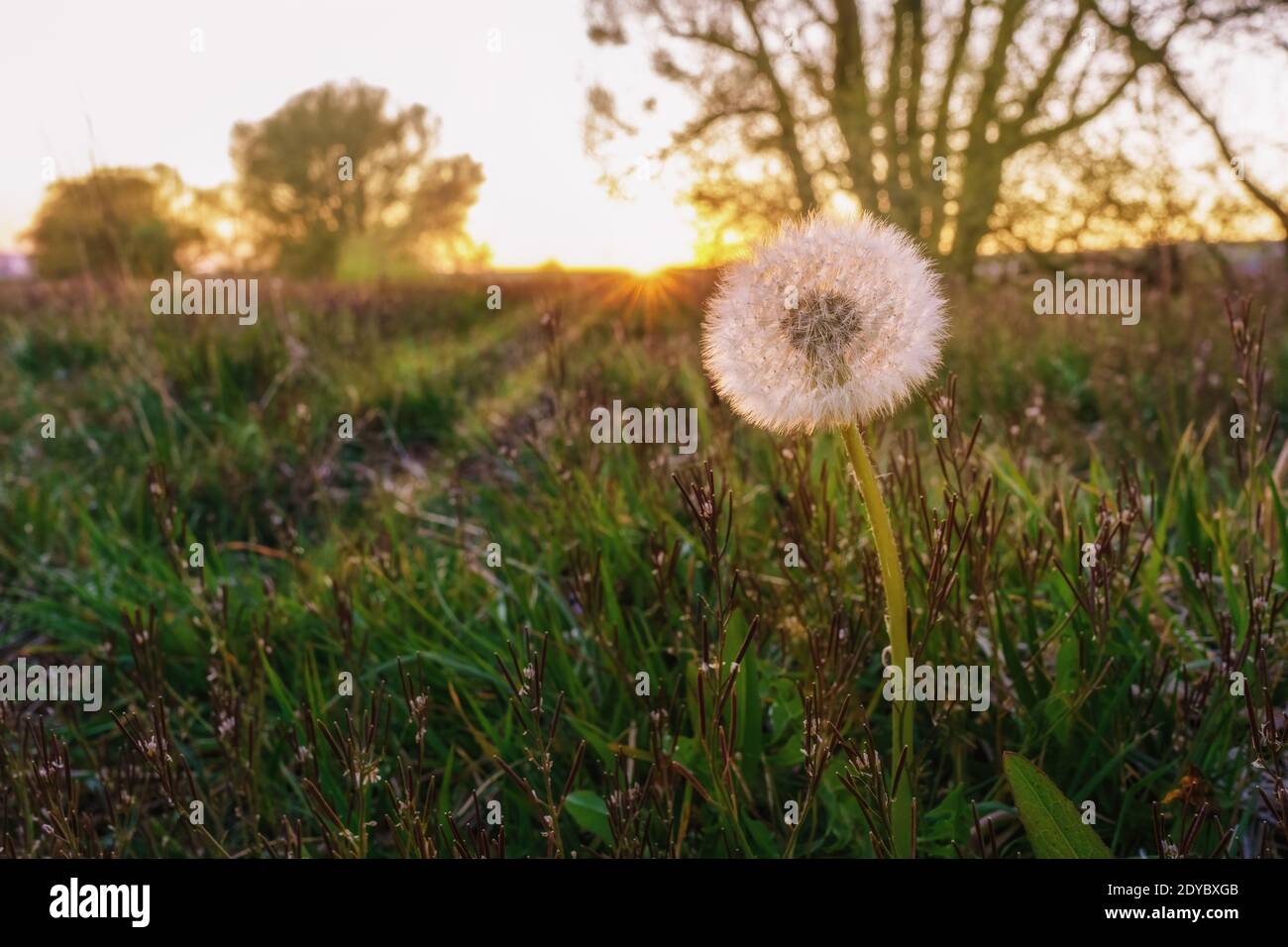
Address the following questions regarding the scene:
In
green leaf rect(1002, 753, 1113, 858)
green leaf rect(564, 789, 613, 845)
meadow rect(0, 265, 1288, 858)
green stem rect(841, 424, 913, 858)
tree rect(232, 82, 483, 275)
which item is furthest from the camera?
tree rect(232, 82, 483, 275)

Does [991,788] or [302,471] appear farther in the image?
[302,471]

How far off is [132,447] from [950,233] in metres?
9.87

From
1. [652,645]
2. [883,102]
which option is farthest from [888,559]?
[883,102]

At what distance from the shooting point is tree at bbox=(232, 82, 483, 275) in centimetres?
3450

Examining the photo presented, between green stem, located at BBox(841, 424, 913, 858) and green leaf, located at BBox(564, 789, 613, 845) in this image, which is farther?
green leaf, located at BBox(564, 789, 613, 845)

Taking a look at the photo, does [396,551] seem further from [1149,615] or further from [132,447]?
[132,447]

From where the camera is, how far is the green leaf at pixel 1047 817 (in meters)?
1.37

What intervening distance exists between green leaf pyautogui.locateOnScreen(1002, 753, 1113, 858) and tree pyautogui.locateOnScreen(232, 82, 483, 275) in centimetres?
3398

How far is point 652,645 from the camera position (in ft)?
6.80

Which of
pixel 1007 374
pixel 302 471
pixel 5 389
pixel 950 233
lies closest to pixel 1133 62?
pixel 950 233

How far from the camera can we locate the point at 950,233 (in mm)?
11469

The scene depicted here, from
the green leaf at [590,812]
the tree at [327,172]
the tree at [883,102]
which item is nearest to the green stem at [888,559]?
the green leaf at [590,812]

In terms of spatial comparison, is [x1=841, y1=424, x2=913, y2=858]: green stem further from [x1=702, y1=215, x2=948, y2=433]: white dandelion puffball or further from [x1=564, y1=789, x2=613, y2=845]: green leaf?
[x1=564, y1=789, x2=613, y2=845]: green leaf

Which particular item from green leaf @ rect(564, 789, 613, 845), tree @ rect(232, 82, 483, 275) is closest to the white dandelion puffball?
green leaf @ rect(564, 789, 613, 845)
